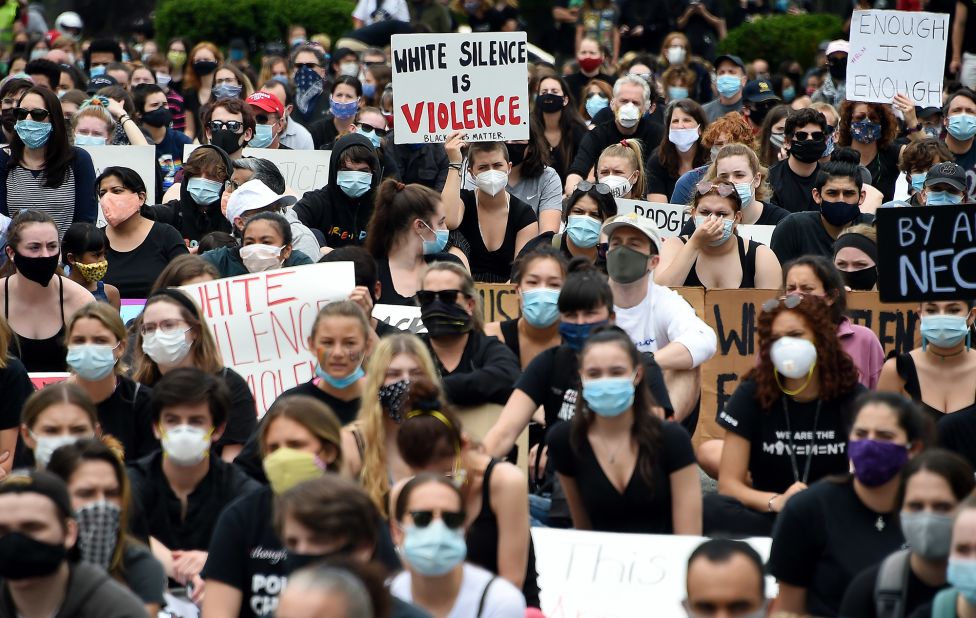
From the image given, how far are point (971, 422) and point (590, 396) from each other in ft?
6.21

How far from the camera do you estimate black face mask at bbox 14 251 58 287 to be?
8.74 m

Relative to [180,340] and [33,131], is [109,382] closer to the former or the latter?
[180,340]

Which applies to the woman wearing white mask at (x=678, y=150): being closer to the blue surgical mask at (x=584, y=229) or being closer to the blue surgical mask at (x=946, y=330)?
the blue surgical mask at (x=584, y=229)

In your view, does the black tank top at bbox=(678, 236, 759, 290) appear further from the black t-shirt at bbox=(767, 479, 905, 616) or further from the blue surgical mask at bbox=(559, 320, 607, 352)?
the black t-shirt at bbox=(767, 479, 905, 616)

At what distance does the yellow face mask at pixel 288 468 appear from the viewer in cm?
605

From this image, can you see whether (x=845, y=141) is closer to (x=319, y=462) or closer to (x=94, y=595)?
(x=319, y=462)

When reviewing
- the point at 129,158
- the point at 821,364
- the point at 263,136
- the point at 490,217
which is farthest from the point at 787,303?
the point at 263,136

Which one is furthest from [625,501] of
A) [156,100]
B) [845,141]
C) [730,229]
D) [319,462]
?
[156,100]

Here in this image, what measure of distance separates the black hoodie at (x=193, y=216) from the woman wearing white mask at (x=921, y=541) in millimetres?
6294

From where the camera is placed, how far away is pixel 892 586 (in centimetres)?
549

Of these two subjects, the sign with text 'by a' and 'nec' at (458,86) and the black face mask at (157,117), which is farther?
the black face mask at (157,117)

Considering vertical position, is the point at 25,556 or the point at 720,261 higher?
the point at 720,261

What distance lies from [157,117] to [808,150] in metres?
5.63

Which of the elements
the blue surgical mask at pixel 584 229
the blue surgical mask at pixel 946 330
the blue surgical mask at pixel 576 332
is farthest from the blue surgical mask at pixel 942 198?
the blue surgical mask at pixel 576 332
